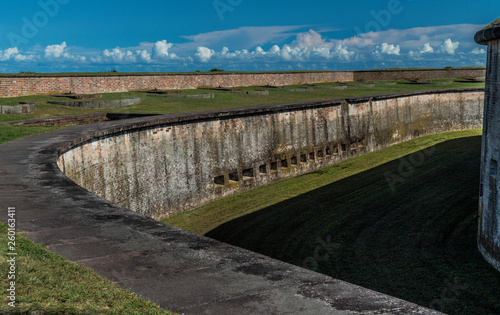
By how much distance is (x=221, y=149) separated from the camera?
16266mm

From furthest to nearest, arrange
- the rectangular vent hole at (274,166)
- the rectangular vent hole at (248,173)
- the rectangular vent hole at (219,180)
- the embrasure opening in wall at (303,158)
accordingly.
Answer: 1. the embrasure opening in wall at (303,158)
2. the rectangular vent hole at (274,166)
3. the rectangular vent hole at (248,173)
4. the rectangular vent hole at (219,180)

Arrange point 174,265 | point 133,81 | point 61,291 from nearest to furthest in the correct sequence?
point 61,291 → point 174,265 → point 133,81

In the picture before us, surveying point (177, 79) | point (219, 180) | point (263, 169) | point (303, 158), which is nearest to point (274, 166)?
point (263, 169)

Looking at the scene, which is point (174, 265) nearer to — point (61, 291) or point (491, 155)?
point (61, 291)

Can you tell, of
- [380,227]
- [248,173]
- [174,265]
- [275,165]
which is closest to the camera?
[174,265]

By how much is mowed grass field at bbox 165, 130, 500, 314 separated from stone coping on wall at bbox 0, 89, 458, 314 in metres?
4.86

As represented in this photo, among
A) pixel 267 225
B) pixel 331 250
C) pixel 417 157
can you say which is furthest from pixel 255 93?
pixel 331 250

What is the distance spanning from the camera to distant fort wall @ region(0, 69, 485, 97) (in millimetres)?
23953

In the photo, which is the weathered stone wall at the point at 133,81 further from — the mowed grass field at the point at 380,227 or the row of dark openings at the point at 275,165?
the mowed grass field at the point at 380,227

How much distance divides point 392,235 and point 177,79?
2281 centimetres

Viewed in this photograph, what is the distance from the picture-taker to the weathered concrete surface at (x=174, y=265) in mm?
3186

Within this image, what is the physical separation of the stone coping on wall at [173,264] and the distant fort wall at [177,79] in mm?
19303

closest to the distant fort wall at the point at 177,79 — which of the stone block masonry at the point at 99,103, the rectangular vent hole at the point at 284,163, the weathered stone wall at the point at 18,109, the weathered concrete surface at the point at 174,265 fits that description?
the stone block masonry at the point at 99,103

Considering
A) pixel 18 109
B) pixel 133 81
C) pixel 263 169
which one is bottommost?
pixel 263 169
